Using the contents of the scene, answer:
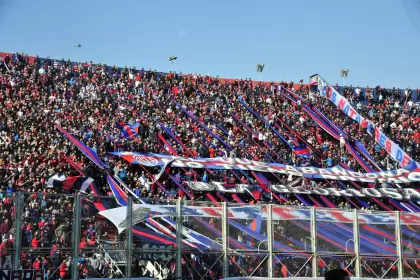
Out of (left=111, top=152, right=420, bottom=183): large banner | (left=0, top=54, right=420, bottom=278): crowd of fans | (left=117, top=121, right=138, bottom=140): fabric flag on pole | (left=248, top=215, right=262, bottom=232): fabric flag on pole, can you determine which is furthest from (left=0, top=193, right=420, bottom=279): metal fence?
A: (left=117, top=121, right=138, bottom=140): fabric flag on pole

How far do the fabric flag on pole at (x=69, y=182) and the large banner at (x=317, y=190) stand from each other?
270 inches

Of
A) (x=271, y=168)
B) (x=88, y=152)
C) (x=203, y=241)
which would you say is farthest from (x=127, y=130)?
(x=203, y=241)

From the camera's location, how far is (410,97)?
5575cm

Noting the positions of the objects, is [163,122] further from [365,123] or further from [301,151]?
[365,123]

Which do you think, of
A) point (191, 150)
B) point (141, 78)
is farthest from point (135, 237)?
point (141, 78)

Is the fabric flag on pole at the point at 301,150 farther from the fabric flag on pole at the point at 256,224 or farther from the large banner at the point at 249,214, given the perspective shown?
the fabric flag on pole at the point at 256,224

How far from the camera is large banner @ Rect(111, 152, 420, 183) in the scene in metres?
36.6

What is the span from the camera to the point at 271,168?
40656mm

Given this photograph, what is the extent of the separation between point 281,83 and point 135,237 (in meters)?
39.0

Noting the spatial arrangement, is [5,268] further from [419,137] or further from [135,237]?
[419,137]

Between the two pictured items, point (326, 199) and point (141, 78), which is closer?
point (326, 199)

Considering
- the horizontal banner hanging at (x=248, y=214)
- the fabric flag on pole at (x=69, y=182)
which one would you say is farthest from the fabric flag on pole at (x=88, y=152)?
the horizontal banner hanging at (x=248, y=214)

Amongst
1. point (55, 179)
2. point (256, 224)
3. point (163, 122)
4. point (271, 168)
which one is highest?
point (163, 122)

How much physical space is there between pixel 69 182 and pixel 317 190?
1625 centimetres
